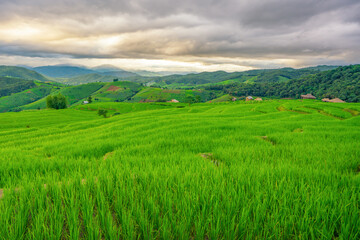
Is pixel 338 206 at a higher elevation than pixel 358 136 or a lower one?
higher

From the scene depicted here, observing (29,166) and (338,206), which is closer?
(338,206)

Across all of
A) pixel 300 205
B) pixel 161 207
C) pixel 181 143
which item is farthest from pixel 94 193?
pixel 181 143

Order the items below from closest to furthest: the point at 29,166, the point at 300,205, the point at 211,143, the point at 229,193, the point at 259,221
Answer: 1. the point at 259,221
2. the point at 300,205
3. the point at 229,193
4. the point at 29,166
5. the point at 211,143

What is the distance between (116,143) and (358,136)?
13015 millimetres

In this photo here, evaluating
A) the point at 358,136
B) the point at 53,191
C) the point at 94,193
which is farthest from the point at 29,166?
the point at 358,136

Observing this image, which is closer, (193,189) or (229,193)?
(229,193)

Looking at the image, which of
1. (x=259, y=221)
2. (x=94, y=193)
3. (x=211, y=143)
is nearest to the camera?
(x=259, y=221)

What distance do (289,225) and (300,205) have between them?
51 centimetres

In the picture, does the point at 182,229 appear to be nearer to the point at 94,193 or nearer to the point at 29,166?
the point at 94,193

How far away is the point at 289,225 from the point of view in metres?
1.94

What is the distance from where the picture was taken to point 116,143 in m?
8.05

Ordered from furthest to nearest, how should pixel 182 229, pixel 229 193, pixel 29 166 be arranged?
pixel 29 166
pixel 229 193
pixel 182 229

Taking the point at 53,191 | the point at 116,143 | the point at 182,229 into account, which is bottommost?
the point at 116,143

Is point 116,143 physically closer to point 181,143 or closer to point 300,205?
point 181,143
